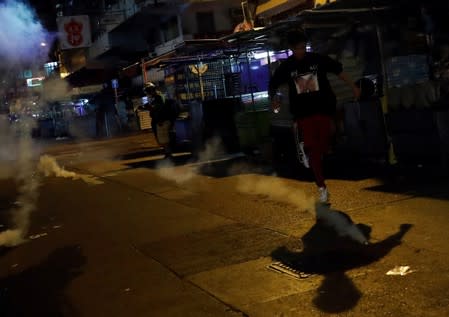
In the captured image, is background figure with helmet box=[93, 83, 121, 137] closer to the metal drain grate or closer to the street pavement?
the street pavement

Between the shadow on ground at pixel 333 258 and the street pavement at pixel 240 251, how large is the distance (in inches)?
0.6

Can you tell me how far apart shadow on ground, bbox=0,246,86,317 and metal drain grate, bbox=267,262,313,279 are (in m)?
1.59

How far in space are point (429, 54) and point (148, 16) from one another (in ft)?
75.0

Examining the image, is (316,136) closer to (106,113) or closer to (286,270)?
(286,270)

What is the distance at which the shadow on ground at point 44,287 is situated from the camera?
4641 millimetres

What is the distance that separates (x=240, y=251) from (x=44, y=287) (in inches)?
69.0

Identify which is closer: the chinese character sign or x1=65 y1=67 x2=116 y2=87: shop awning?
the chinese character sign

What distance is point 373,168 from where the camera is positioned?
8992mm

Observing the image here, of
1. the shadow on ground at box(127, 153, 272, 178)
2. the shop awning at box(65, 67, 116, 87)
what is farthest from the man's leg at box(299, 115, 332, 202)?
the shop awning at box(65, 67, 116, 87)

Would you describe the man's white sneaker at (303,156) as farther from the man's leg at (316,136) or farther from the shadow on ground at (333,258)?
the shadow on ground at (333,258)

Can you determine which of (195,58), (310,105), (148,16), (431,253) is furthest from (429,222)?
(148,16)

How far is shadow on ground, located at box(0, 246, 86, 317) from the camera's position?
4.64 meters

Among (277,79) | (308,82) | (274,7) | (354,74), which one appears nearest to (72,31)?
(274,7)

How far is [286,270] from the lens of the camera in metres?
4.79
